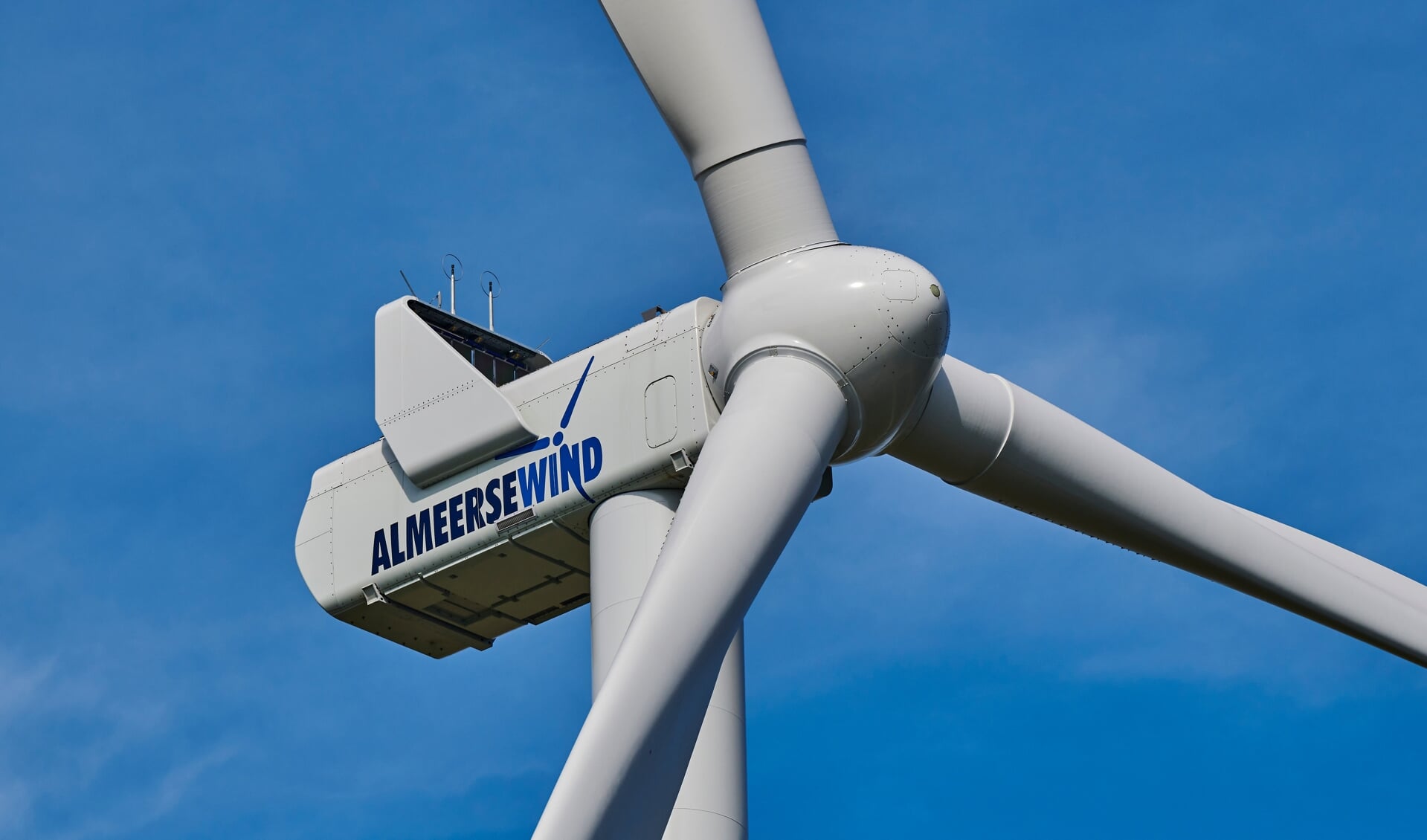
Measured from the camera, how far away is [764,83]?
19.7 m

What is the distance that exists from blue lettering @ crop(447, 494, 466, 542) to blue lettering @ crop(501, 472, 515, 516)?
59 cm

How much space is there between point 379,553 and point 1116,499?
845 cm

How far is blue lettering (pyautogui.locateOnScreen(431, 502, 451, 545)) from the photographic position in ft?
70.7

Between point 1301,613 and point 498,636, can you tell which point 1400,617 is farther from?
point 498,636

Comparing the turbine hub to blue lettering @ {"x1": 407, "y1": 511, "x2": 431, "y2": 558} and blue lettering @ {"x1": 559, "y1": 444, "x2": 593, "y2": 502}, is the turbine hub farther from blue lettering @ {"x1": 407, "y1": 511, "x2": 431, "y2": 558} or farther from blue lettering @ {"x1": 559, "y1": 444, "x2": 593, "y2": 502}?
Answer: blue lettering @ {"x1": 407, "y1": 511, "x2": 431, "y2": 558}

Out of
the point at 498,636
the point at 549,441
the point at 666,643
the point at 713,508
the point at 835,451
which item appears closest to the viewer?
the point at 666,643

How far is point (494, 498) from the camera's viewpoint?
21266 millimetres

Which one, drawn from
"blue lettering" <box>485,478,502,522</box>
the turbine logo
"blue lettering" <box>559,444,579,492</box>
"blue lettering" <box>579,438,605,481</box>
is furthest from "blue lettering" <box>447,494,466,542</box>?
"blue lettering" <box>579,438,605,481</box>

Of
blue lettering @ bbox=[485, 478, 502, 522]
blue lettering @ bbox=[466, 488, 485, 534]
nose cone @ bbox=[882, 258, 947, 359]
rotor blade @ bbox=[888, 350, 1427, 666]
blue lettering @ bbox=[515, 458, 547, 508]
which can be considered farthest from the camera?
blue lettering @ bbox=[466, 488, 485, 534]

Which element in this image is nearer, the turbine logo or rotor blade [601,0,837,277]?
rotor blade [601,0,837,277]

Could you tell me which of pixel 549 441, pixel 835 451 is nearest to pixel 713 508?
pixel 835 451

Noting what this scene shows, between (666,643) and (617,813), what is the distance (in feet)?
5.92

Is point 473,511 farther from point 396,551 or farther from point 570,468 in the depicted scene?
point 570,468

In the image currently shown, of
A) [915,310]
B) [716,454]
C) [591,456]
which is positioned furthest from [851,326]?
[591,456]
